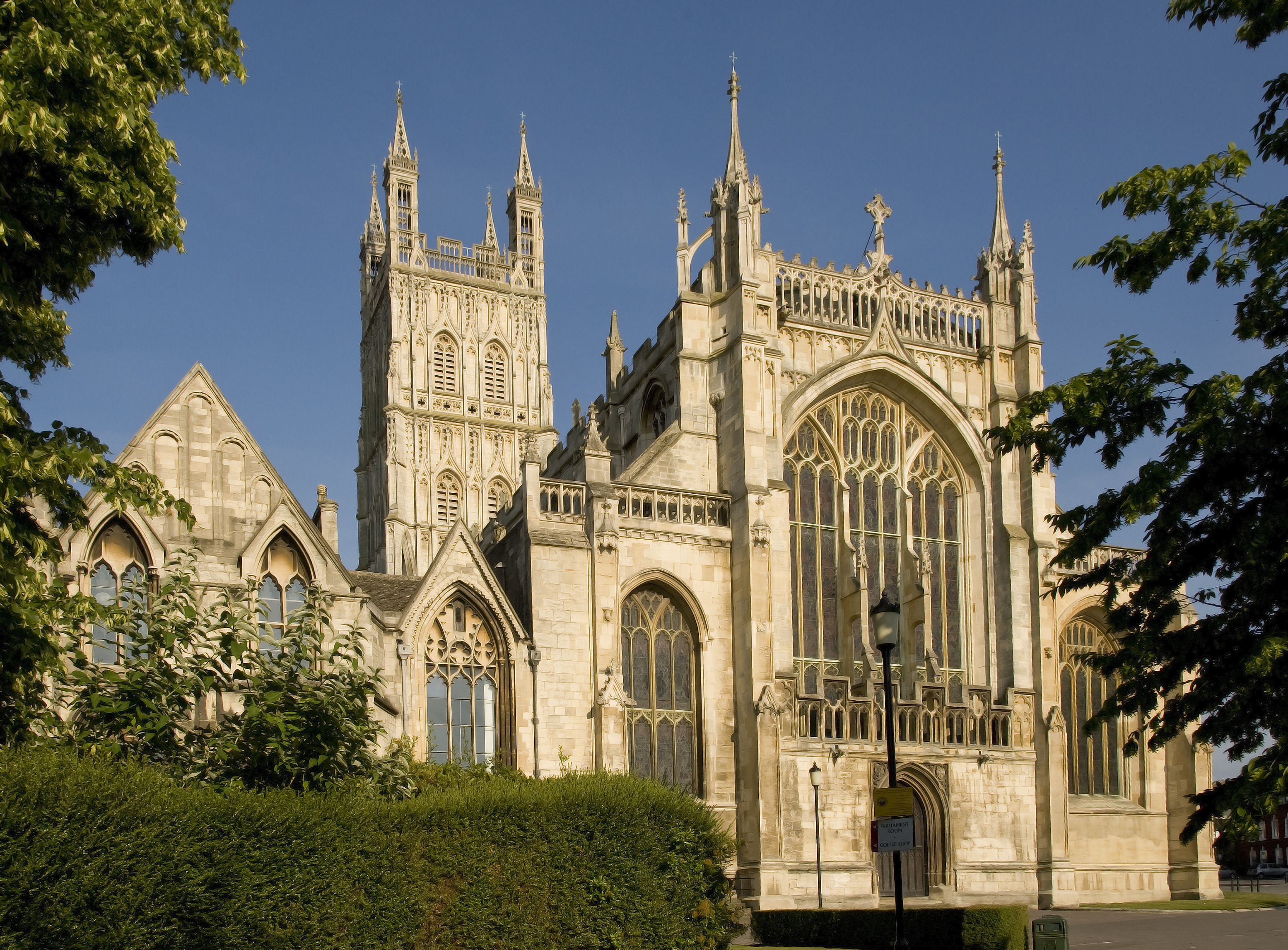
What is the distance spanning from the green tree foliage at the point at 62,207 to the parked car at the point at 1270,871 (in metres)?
64.9

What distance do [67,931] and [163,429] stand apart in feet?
40.7

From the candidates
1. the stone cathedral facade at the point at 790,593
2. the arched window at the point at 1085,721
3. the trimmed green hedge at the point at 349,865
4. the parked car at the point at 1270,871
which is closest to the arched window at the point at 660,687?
the stone cathedral facade at the point at 790,593

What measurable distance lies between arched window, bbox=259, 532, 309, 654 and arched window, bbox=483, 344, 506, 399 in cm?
4270

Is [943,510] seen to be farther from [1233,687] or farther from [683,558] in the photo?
[1233,687]

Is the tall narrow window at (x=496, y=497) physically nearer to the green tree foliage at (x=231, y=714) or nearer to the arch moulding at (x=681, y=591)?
the arch moulding at (x=681, y=591)

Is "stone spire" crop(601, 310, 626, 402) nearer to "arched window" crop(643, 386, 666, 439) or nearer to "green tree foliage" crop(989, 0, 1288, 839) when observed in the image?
"arched window" crop(643, 386, 666, 439)

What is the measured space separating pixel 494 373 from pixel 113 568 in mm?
45276

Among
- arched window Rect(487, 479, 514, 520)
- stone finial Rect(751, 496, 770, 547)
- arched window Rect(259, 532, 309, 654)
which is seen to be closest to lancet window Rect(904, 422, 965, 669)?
stone finial Rect(751, 496, 770, 547)

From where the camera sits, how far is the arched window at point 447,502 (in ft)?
213

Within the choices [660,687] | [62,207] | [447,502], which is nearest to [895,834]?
[62,207]

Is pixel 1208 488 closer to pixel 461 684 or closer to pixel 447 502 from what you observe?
pixel 461 684

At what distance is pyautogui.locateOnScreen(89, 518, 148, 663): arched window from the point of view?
24453 mm

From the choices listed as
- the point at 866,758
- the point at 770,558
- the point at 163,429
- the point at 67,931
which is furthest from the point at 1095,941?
the point at 163,429

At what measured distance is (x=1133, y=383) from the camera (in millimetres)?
13477
